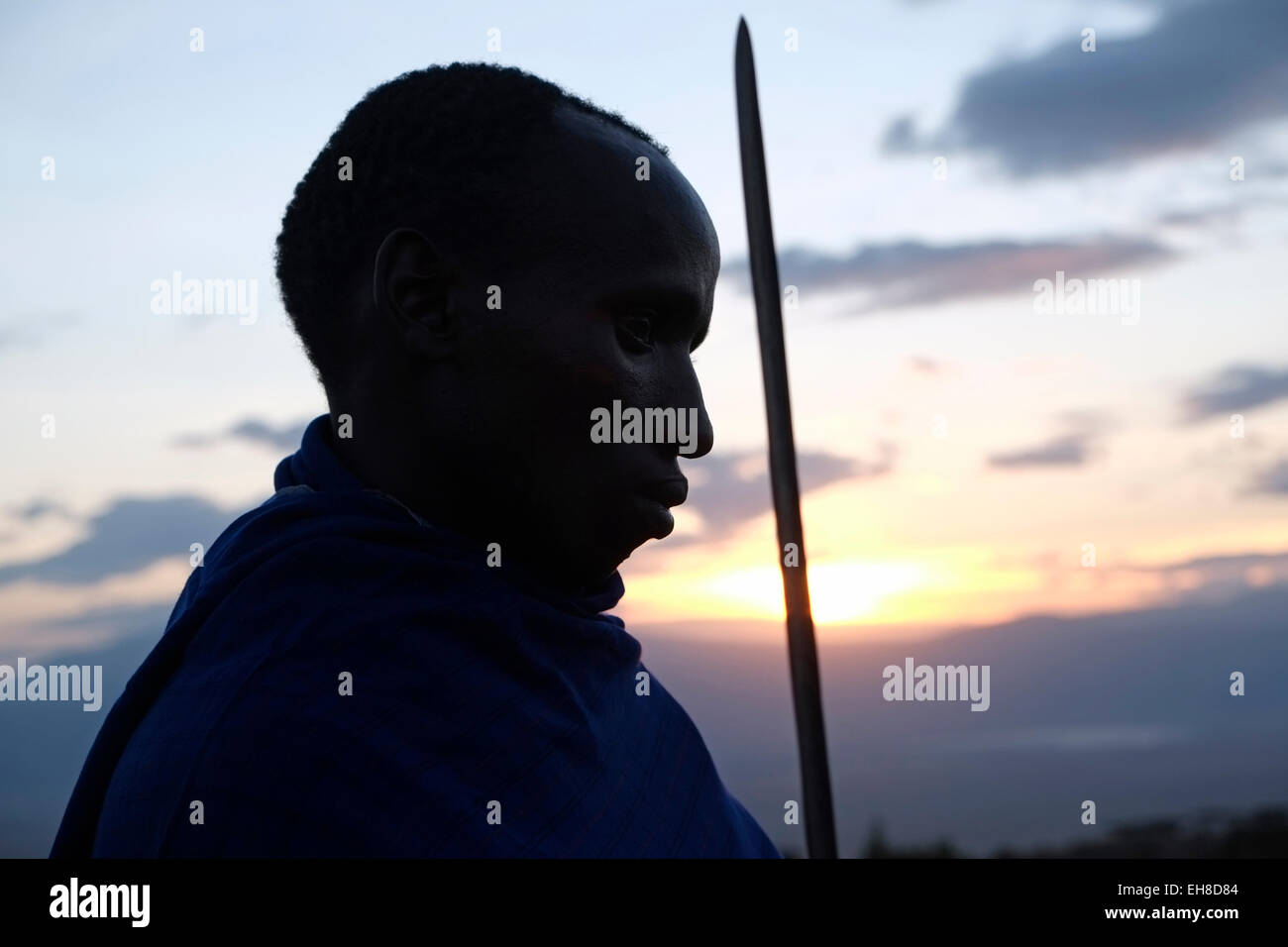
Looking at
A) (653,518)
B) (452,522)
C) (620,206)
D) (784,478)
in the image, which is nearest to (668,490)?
(653,518)

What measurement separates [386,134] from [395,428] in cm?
63

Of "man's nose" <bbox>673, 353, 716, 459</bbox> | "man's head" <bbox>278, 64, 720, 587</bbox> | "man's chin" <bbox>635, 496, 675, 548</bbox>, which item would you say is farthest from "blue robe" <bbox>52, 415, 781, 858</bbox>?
"man's nose" <bbox>673, 353, 716, 459</bbox>

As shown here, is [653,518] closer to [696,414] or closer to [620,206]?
[696,414]

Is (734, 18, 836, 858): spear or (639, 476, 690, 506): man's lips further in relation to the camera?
(734, 18, 836, 858): spear

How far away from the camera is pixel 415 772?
77.7 inches

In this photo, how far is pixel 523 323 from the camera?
84.6 inches

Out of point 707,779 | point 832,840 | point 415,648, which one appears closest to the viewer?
point 415,648

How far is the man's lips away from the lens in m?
2.22

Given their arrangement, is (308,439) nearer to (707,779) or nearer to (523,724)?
(523,724)

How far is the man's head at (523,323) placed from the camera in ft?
7.09

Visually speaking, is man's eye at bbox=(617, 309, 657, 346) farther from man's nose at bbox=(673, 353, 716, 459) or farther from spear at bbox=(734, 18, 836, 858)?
→ spear at bbox=(734, 18, 836, 858)

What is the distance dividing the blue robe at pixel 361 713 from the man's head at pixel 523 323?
13 cm

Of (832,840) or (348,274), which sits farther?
(832,840)
